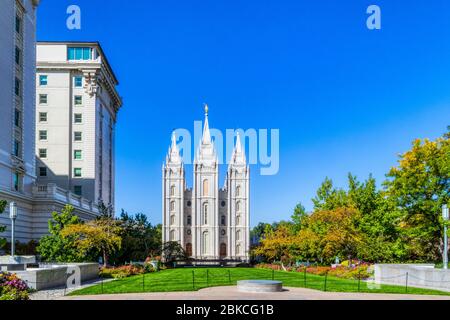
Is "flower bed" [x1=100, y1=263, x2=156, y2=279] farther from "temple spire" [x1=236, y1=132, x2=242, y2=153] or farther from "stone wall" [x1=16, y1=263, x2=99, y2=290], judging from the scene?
"temple spire" [x1=236, y1=132, x2=242, y2=153]

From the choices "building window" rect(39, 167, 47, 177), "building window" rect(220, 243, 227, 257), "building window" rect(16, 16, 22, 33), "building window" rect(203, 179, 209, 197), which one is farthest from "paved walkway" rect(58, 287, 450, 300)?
"building window" rect(203, 179, 209, 197)

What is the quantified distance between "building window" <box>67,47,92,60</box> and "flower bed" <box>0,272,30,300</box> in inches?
1875

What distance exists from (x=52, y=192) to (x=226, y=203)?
291 feet

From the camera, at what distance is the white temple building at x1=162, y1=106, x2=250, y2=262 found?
130625 millimetres

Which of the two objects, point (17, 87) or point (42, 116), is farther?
point (42, 116)

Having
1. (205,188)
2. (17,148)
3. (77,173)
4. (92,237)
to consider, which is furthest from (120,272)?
(205,188)

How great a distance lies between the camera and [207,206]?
13250 cm

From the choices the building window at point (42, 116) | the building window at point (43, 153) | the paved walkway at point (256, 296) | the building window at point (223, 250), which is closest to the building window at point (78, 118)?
the building window at point (42, 116)

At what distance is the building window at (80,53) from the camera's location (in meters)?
67.5

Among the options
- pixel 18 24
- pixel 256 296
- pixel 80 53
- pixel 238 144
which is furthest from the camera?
pixel 238 144

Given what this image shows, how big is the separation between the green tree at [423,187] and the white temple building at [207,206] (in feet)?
280

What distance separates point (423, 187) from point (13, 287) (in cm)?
3461

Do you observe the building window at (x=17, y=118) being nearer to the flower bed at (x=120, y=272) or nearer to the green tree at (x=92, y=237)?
the green tree at (x=92, y=237)

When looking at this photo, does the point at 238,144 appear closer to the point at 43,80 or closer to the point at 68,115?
the point at 68,115
